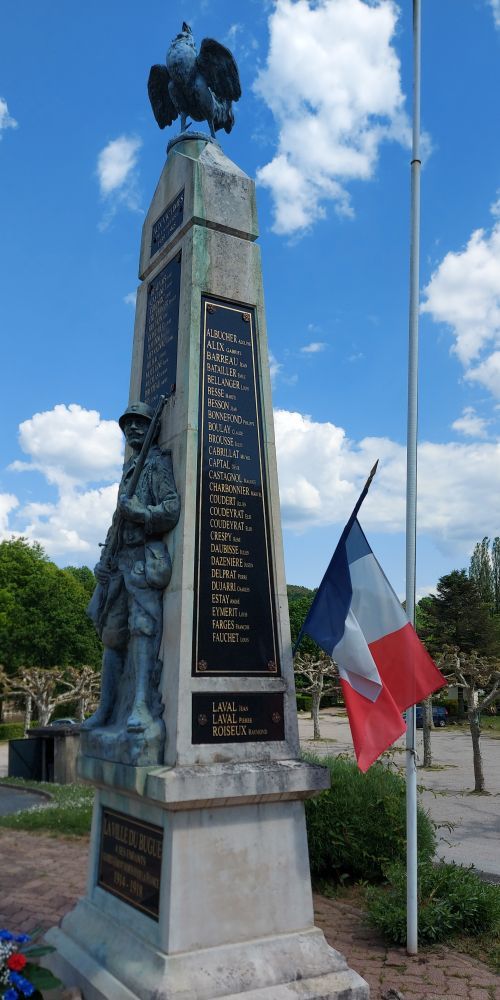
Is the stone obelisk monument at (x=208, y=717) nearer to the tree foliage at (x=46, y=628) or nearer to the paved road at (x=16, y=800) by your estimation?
the paved road at (x=16, y=800)

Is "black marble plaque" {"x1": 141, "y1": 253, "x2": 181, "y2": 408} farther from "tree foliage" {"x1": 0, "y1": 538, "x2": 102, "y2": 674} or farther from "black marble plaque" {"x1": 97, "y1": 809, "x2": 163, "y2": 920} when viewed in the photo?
"tree foliage" {"x1": 0, "y1": 538, "x2": 102, "y2": 674}

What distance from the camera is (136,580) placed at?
17.5 feet

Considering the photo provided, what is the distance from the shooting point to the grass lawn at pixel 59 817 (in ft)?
36.7

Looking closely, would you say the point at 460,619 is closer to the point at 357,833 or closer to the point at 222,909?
the point at 357,833

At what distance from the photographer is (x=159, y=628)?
17.3 ft

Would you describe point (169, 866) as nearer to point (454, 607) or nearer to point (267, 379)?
point (267, 379)

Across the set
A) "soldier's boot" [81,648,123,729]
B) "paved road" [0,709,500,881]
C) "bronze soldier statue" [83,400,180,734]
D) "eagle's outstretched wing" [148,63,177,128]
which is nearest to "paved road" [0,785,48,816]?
"paved road" [0,709,500,881]

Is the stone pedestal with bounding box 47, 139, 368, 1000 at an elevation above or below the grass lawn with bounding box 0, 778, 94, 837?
above

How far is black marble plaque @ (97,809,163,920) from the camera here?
15.5 feet

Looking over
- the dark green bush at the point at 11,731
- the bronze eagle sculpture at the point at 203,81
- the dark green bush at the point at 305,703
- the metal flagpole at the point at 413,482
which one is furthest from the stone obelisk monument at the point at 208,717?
the dark green bush at the point at 305,703

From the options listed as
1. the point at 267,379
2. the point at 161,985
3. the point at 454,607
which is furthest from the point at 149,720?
the point at 454,607

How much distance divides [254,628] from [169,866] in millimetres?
1640

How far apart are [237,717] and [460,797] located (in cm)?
1353

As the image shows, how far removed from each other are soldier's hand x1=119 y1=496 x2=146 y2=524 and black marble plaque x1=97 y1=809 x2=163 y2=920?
2053 mm
